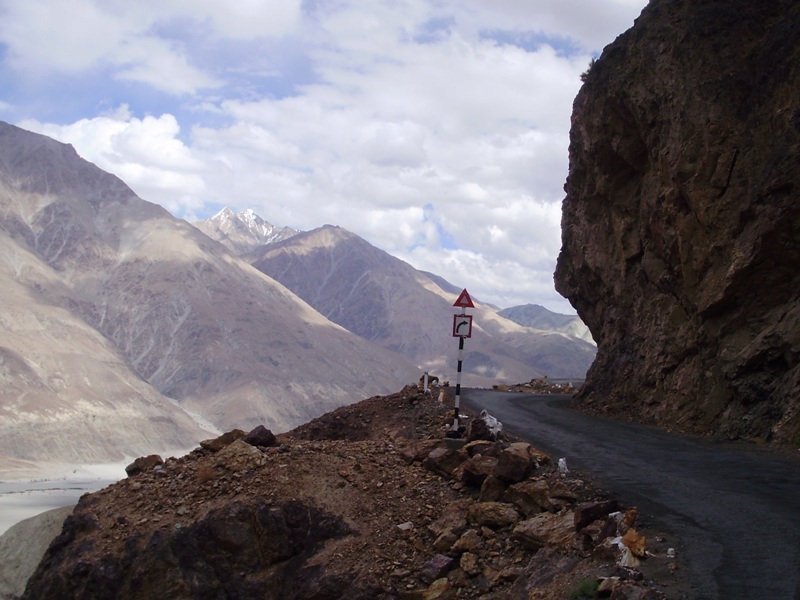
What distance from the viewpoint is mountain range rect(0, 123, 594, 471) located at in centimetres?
11019

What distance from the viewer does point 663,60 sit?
20047 mm

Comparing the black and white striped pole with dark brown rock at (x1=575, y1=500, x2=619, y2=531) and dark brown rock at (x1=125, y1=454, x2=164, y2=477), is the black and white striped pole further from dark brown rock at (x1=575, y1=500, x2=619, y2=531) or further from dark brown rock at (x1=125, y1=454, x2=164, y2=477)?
dark brown rock at (x1=575, y1=500, x2=619, y2=531)

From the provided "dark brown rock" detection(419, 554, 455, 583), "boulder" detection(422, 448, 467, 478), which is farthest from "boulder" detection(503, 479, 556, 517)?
"boulder" detection(422, 448, 467, 478)

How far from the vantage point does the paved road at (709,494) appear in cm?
698

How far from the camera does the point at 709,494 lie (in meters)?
9.82

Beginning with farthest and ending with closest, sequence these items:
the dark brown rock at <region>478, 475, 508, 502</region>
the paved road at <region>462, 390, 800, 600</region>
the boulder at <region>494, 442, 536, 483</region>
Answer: the boulder at <region>494, 442, 536, 483</region>, the dark brown rock at <region>478, 475, 508, 502</region>, the paved road at <region>462, 390, 800, 600</region>

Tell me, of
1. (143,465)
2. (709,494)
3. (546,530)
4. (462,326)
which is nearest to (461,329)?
(462,326)

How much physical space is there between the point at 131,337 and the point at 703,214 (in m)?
155

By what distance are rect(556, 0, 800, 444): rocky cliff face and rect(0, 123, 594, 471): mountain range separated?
84.8m

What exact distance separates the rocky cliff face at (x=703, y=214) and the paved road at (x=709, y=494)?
195 cm

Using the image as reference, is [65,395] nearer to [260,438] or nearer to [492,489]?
[260,438]

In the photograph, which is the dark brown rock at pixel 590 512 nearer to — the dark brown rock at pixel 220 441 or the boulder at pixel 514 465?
the boulder at pixel 514 465

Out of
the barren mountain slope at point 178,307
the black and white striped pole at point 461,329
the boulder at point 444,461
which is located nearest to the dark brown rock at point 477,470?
the boulder at point 444,461

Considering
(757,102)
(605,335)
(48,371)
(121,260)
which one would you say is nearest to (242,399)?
(48,371)
